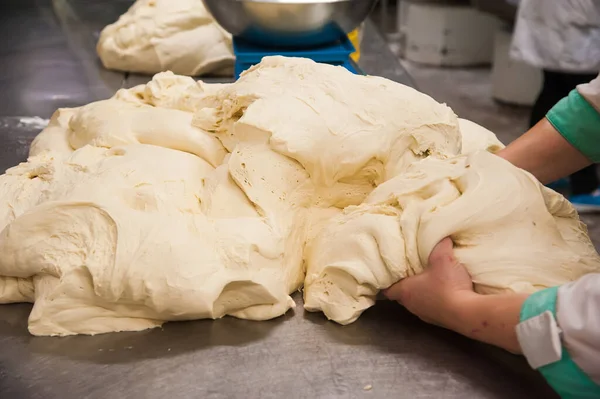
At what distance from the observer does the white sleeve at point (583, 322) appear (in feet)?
2.84

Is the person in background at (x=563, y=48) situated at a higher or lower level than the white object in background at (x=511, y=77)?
higher

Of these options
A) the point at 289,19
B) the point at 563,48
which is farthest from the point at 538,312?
the point at 563,48

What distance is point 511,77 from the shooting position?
421 cm

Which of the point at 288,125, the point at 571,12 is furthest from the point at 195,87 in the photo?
the point at 571,12

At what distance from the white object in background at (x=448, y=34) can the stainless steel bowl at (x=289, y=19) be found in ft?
9.22

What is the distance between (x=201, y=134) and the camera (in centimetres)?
144

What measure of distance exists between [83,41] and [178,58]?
0.70 meters

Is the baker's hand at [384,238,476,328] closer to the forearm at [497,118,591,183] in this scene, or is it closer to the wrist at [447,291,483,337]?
the wrist at [447,291,483,337]

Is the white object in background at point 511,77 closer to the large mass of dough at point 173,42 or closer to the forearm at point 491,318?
the large mass of dough at point 173,42

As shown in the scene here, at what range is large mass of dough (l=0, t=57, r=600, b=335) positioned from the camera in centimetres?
112

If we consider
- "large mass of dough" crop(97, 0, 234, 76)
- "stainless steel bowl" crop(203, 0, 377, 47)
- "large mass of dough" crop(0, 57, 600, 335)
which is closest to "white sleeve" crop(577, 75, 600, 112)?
"large mass of dough" crop(0, 57, 600, 335)

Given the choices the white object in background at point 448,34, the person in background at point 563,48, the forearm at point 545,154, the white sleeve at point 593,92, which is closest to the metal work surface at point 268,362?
the forearm at point 545,154

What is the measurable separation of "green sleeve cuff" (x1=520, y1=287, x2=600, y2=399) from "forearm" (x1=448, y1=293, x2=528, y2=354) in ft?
0.08

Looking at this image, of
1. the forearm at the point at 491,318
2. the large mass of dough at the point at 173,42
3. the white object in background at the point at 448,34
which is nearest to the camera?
the forearm at the point at 491,318
